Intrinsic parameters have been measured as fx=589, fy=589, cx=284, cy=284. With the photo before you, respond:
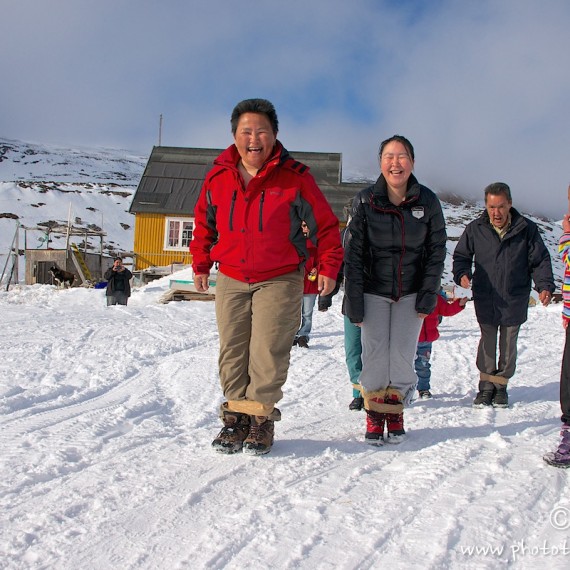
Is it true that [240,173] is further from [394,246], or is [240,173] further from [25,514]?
[25,514]

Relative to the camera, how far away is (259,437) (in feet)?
10.1

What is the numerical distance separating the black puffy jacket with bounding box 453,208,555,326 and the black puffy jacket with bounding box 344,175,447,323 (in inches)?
57.4

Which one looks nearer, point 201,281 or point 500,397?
point 201,281

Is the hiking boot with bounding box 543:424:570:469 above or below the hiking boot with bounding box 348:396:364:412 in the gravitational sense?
above

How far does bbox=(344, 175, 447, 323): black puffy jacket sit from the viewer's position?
3.47m

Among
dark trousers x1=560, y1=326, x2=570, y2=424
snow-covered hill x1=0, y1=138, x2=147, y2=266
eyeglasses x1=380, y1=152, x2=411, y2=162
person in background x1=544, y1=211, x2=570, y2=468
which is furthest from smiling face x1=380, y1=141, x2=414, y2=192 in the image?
snow-covered hill x1=0, y1=138, x2=147, y2=266

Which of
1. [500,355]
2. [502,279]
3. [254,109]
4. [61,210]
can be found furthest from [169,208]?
[254,109]

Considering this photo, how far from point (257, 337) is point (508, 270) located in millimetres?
2534

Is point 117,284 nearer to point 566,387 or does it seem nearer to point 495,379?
point 495,379

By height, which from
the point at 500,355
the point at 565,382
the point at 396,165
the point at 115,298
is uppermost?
the point at 396,165

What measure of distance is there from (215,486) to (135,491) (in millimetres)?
342

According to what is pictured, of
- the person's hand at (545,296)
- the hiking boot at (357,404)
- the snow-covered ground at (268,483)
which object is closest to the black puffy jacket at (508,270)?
the person's hand at (545,296)

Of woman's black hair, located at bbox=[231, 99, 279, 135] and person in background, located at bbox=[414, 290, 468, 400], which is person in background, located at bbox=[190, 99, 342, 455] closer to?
woman's black hair, located at bbox=[231, 99, 279, 135]

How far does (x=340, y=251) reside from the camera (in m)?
3.27
